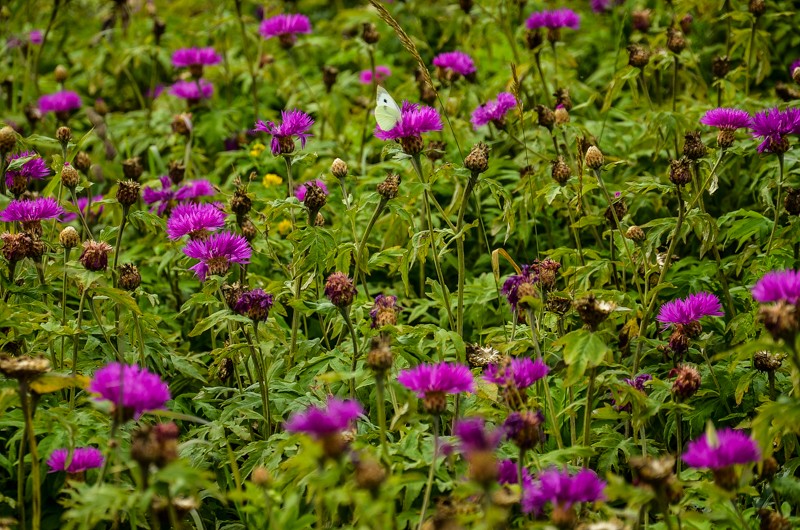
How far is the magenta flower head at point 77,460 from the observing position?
197 centimetres

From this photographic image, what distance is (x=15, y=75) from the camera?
4820 millimetres

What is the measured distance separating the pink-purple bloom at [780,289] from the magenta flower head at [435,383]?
59 cm

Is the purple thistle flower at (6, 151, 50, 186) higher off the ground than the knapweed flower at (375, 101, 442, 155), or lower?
lower

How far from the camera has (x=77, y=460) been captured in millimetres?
1976

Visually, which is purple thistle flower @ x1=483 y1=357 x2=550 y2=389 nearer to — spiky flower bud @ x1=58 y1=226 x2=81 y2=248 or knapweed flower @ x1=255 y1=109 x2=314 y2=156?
knapweed flower @ x1=255 y1=109 x2=314 y2=156

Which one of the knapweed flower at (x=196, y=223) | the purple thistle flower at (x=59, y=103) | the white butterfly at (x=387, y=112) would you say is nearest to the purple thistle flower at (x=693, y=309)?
the white butterfly at (x=387, y=112)

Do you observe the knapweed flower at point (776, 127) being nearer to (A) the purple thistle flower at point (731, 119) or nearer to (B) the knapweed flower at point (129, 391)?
(A) the purple thistle flower at point (731, 119)

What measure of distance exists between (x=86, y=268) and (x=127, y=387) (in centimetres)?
68

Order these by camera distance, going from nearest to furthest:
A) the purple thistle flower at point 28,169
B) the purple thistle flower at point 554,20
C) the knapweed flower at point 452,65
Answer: the purple thistle flower at point 28,169 → the knapweed flower at point 452,65 → the purple thistle flower at point 554,20

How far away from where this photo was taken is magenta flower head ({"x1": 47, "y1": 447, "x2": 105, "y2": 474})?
1972 millimetres

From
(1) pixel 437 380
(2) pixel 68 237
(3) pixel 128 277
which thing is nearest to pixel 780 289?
(1) pixel 437 380

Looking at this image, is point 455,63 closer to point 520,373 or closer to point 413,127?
point 413,127

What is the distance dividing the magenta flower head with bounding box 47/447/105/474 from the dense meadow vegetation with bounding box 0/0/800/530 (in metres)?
0.01

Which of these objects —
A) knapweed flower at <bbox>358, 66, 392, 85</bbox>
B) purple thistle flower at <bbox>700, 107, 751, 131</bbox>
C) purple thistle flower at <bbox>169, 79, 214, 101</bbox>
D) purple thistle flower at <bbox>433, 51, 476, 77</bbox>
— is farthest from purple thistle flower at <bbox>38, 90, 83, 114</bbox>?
purple thistle flower at <bbox>700, 107, 751, 131</bbox>
